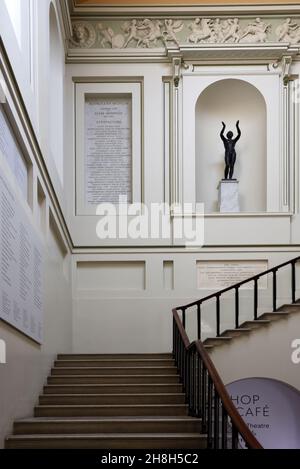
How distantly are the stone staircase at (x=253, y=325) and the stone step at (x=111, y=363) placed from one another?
144 centimetres

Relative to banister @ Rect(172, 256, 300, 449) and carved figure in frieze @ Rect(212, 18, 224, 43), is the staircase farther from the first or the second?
carved figure in frieze @ Rect(212, 18, 224, 43)

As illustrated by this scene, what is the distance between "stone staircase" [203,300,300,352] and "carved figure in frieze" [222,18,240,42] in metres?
5.37

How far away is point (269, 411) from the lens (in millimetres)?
15969

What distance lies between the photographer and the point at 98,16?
16297 mm

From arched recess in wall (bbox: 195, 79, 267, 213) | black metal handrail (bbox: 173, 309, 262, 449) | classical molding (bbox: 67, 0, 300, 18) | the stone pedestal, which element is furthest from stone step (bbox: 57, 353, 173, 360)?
classical molding (bbox: 67, 0, 300, 18)

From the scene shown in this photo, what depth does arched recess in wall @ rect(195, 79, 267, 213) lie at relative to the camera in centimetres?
1661

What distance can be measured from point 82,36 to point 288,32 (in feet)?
12.5

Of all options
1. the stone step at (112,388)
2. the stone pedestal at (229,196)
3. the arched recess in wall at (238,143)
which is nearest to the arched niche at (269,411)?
the stone pedestal at (229,196)

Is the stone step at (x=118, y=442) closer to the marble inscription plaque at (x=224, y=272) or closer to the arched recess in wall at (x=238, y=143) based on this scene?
the marble inscription plaque at (x=224, y=272)

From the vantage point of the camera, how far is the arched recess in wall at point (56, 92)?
14.2 meters

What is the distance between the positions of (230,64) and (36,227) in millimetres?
7041

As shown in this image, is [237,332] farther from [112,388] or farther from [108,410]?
[108,410]
